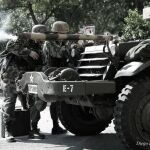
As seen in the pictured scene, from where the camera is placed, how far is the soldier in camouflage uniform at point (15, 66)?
27.4ft

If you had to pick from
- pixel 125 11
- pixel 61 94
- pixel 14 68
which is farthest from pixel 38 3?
pixel 61 94

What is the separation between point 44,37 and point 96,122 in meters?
1.93

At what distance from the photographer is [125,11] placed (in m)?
30.3

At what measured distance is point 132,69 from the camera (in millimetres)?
6441

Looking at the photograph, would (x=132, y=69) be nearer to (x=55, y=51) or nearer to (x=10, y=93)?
(x=55, y=51)

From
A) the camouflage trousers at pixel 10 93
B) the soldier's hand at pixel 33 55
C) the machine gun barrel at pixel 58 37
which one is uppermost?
the machine gun barrel at pixel 58 37

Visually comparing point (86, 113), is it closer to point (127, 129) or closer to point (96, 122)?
point (96, 122)

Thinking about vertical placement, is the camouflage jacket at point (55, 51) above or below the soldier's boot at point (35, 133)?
above

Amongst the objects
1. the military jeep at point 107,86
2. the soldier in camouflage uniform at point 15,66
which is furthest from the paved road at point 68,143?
the military jeep at point 107,86

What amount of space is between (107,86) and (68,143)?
186 cm

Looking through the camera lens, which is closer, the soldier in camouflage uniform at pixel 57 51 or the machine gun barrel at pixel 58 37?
the machine gun barrel at pixel 58 37

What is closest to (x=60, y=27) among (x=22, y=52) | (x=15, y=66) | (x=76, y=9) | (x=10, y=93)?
(x=22, y=52)

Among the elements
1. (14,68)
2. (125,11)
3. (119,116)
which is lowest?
(119,116)

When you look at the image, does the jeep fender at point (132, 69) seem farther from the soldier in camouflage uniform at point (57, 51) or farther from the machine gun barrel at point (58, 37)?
the soldier in camouflage uniform at point (57, 51)
